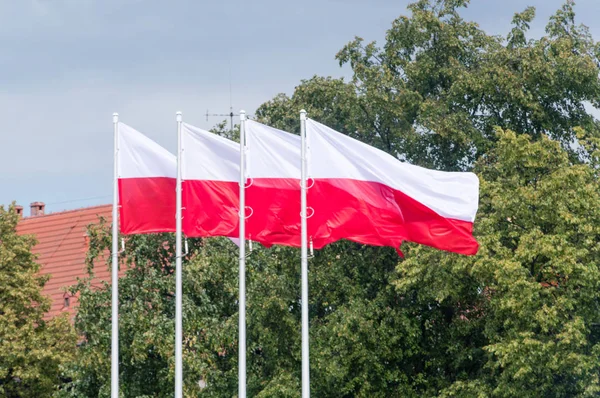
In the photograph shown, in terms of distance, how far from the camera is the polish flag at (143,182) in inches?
909

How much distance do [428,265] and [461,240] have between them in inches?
557

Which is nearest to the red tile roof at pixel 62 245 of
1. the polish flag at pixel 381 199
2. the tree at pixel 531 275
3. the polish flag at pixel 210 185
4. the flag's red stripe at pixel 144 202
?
the tree at pixel 531 275

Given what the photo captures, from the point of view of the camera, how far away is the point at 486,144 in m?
38.3

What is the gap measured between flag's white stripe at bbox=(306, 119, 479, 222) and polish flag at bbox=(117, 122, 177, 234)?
10.0 ft

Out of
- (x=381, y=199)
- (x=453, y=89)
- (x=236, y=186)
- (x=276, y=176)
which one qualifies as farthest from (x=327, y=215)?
(x=453, y=89)

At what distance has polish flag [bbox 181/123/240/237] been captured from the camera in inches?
887

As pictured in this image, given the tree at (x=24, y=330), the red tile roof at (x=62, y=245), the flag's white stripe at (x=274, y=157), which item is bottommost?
the tree at (x=24, y=330)

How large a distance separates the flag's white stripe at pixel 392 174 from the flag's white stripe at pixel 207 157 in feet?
5.63

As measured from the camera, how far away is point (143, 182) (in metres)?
23.1

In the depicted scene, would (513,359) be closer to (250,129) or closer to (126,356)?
(126,356)

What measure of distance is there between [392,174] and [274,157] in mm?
2114

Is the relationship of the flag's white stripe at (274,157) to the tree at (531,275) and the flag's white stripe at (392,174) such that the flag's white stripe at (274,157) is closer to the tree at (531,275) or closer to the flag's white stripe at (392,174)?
the flag's white stripe at (392,174)

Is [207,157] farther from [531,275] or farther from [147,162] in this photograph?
[531,275]

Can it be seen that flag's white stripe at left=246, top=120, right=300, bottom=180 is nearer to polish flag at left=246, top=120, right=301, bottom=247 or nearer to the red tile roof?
polish flag at left=246, top=120, right=301, bottom=247
